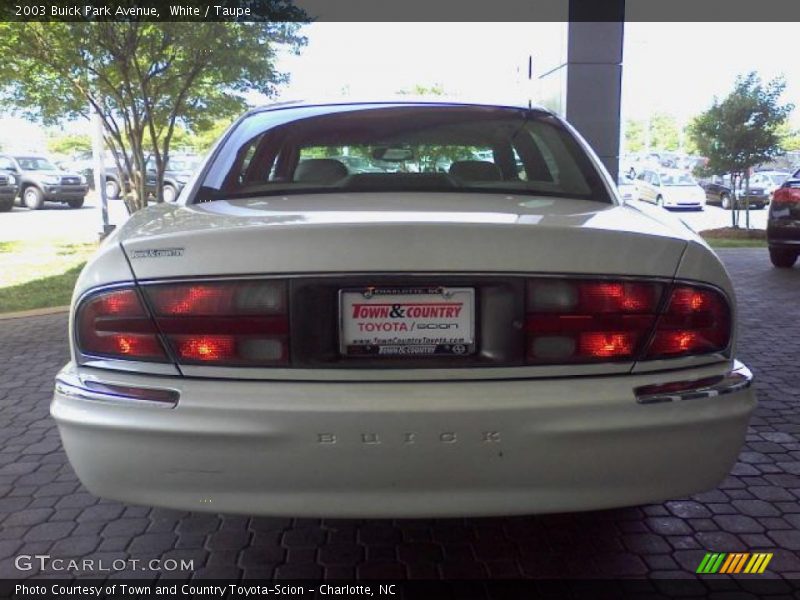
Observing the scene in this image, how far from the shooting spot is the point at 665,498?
2104 millimetres

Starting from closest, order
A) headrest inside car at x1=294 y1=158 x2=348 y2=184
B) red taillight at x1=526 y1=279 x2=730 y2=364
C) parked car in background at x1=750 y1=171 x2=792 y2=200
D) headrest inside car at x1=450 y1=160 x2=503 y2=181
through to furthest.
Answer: red taillight at x1=526 y1=279 x2=730 y2=364 → headrest inside car at x1=294 y1=158 x2=348 y2=184 → headrest inside car at x1=450 y1=160 x2=503 y2=181 → parked car in background at x1=750 y1=171 x2=792 y2=200

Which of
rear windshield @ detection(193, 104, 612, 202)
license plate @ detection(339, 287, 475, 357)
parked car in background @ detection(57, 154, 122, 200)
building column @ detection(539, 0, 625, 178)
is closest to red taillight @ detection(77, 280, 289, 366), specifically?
license plate @ detection(339, 287, 475, 357)

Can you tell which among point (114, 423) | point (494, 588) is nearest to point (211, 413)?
point (114, 423)

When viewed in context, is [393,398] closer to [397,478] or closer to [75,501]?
[397,478]

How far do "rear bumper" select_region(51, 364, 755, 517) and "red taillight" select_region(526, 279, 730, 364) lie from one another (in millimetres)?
81

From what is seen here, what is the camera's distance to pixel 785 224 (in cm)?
978

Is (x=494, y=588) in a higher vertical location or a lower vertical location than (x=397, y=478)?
lower

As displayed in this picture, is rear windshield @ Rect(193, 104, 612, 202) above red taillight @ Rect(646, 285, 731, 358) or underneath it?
above

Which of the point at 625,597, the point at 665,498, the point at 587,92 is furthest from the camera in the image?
the point at 587,92

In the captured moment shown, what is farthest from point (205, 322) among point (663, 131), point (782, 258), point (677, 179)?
point (663, 131)

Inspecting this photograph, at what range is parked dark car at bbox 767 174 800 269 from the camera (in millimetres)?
9688

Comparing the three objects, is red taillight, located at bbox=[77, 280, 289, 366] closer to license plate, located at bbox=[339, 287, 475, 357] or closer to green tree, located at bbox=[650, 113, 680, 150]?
license plate, located at bbox=[339, 287, 475, 357]

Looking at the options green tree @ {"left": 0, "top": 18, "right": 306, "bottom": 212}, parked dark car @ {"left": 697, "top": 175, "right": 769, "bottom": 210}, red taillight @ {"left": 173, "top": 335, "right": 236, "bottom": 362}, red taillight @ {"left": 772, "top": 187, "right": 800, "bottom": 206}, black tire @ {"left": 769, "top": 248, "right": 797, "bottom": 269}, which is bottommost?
parked dark car @ {"left": 697, "top": 175, "right": 769, "bottom": 210}

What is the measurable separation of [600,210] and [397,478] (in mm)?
1152
